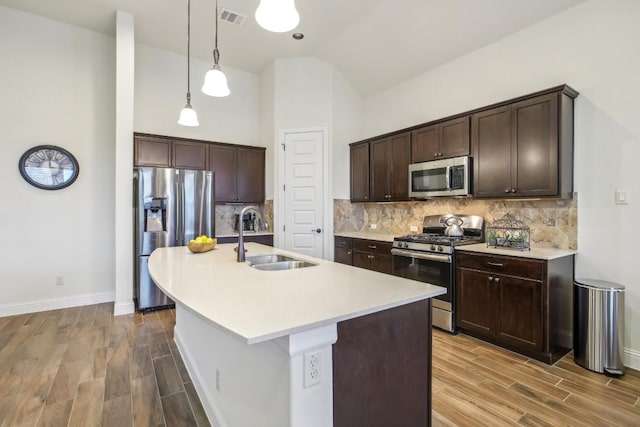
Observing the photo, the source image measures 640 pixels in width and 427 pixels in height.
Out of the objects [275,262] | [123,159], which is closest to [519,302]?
[275,262]

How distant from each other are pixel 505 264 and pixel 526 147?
107 cm

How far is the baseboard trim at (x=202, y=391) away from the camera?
179 centimetres

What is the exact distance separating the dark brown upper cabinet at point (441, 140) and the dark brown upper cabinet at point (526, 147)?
0.13 m

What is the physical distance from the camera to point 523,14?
9.95 feet

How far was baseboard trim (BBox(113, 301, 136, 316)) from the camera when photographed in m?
3.74

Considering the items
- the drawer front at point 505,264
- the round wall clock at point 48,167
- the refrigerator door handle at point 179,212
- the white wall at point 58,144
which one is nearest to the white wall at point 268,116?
the refrigerator door handle at point 179,212

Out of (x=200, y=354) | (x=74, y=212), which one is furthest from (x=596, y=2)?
(x=74, y=212)

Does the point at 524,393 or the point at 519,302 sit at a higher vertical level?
the point at 519,302

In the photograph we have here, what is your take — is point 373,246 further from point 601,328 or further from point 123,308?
point 123,308

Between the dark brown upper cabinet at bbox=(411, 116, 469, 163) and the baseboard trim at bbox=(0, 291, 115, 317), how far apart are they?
176 inches

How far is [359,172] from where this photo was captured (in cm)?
474

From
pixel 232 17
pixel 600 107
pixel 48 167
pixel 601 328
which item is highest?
pixel 232 17

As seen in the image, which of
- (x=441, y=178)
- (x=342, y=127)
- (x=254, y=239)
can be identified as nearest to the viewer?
(x=441, y=178)

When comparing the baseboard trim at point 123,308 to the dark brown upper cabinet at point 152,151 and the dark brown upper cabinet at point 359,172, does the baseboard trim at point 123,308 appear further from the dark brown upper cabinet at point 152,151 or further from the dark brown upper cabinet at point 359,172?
the dark brown upper cabinet at point 359,172
